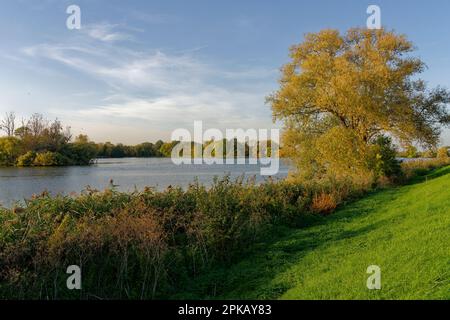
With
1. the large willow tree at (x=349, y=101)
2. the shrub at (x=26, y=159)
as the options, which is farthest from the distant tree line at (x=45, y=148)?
the large willow tree at (x=349, y=101)

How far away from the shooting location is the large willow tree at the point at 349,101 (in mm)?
24375

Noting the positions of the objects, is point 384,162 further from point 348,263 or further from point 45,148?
point 45,148

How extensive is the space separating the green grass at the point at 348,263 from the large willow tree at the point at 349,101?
13397 mm

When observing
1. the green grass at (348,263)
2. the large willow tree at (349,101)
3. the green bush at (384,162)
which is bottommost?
the green grass at (348,263)

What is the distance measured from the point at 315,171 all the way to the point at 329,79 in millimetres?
6234

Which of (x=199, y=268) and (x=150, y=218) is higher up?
(x=150, y=218)

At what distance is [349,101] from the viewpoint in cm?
2462

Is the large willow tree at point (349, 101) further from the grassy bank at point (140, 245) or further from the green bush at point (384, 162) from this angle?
the grassy bank at point (140, 245)

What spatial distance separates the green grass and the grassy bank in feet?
0.18
